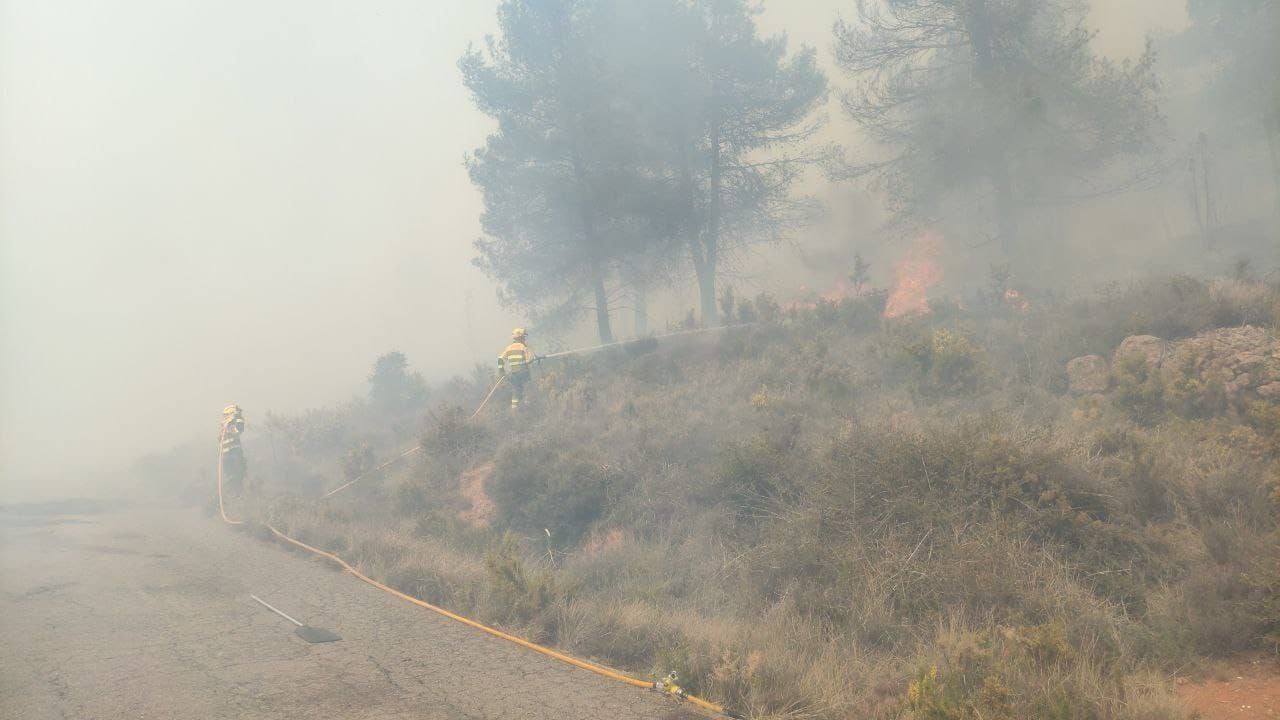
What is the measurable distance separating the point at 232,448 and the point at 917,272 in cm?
2571

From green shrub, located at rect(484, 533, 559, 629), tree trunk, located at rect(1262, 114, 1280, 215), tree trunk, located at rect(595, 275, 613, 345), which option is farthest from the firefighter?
tree trunk, located at rect(1262, 114, 1280, 215)

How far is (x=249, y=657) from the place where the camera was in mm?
6512

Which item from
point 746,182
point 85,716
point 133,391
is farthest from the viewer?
point 133,391

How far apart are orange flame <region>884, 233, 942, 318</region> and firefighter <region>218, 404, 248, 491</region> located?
2196 cm

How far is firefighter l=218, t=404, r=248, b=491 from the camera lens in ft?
58.7

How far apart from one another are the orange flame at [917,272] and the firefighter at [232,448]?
22.0 metres

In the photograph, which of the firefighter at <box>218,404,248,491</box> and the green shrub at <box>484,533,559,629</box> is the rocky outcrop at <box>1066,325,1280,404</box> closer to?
the green shrub at <box>484,533,559,629</box>

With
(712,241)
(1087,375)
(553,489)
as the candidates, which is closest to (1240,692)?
(1087,375)

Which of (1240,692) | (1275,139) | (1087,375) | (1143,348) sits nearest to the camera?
(1240,692)

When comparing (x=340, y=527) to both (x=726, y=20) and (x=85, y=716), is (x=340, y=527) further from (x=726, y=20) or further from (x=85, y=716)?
(x=726, y=20)

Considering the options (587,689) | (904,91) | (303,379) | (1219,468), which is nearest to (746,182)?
(904,91)

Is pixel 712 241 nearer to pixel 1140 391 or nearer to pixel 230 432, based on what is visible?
pixel 230 432

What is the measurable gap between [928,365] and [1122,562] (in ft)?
22.1

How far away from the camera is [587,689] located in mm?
5770
